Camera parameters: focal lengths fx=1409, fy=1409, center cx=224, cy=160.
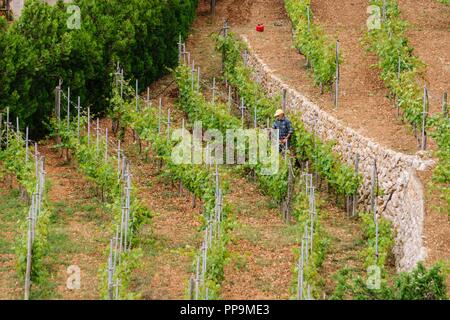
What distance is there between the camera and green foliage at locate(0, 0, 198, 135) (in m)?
24.8

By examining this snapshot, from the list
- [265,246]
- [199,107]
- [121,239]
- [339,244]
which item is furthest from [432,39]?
[121,239]

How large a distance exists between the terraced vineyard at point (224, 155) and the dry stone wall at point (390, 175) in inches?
1.4

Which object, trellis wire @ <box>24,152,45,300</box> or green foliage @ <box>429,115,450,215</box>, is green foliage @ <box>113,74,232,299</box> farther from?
green foliage @ <box>429,115,450,215</box>

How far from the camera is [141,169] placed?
2462cm

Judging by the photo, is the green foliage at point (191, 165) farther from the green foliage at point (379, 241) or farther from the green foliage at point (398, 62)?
the green foliage at point (398, 62)

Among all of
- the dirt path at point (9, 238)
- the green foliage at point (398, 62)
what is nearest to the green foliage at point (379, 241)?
the green foliage at point (398, 62)

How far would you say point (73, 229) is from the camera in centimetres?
2178

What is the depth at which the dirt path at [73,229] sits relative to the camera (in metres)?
19.5

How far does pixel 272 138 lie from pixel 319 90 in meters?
2.65

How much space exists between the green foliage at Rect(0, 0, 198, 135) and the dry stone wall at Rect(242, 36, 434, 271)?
12.1 feet

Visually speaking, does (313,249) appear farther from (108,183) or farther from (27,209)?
(27,209)
